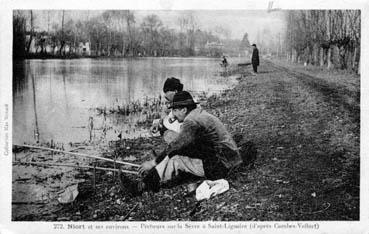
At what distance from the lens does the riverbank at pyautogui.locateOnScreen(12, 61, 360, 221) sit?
323 cm

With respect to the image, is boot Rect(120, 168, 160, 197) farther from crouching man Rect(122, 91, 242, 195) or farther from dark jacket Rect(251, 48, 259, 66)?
dark jacket Rect(251, 48, 259, 66)

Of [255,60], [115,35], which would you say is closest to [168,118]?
[115,35]

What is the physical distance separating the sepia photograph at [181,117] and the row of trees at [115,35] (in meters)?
0.01

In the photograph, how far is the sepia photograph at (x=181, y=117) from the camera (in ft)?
10.6

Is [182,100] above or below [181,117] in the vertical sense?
above

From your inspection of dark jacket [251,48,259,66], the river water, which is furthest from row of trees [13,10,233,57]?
dark jacket [251,48,259,66]

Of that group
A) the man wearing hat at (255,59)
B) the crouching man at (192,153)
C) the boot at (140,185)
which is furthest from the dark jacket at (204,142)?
the man wearing hat at (255,59)

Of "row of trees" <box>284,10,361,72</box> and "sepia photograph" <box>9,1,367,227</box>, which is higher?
"row of trees" <box>284,10,361,72</box>

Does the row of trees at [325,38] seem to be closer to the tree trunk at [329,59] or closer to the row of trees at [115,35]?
the tree trunk at [329,59]

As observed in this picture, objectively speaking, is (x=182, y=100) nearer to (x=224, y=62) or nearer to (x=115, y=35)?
(x=224, y=62)

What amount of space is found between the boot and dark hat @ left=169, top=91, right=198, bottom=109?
0.58 metres

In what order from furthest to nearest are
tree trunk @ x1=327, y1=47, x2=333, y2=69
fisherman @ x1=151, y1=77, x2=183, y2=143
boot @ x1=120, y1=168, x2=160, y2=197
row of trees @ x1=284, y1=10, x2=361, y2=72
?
tree trunk @ x1=327, y1=47, x2=333, y2=69 → row of trees @ x1=284, y1=10, x2=361, y2=72 → fisherman @ x1=151, y1=77, x2=183, y2=143 → boot @ x1=120, y1=168, x2=160, y2=197

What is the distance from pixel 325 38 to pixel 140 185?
2.51 metres

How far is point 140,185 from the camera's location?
10.6ft
